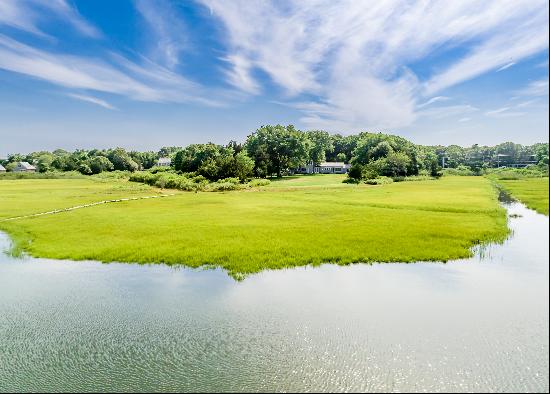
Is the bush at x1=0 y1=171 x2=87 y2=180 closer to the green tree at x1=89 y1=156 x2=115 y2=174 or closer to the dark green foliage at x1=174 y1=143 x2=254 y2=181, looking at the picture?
the green tree at x1=89 y1=156 x2=115 y2=174

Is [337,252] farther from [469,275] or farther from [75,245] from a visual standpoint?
[75,245]

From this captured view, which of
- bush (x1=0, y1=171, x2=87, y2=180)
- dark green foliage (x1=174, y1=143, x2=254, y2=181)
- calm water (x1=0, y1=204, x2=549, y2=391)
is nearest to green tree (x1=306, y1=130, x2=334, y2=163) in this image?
dark green foliage (x1=174, y1=143, x2=254, y2=181)

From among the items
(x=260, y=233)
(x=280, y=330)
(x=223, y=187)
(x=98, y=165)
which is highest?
(x=280, y=330)

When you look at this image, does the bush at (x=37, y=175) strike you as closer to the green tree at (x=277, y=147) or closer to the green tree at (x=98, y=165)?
the green tree at (x=98, y=165)

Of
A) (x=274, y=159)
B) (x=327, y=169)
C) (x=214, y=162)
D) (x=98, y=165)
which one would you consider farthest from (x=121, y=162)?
(x=327, y=169)

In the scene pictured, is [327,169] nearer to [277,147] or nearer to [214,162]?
[277,147]

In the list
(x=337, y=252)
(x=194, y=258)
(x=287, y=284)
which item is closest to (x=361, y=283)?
(x=287, y=284)
